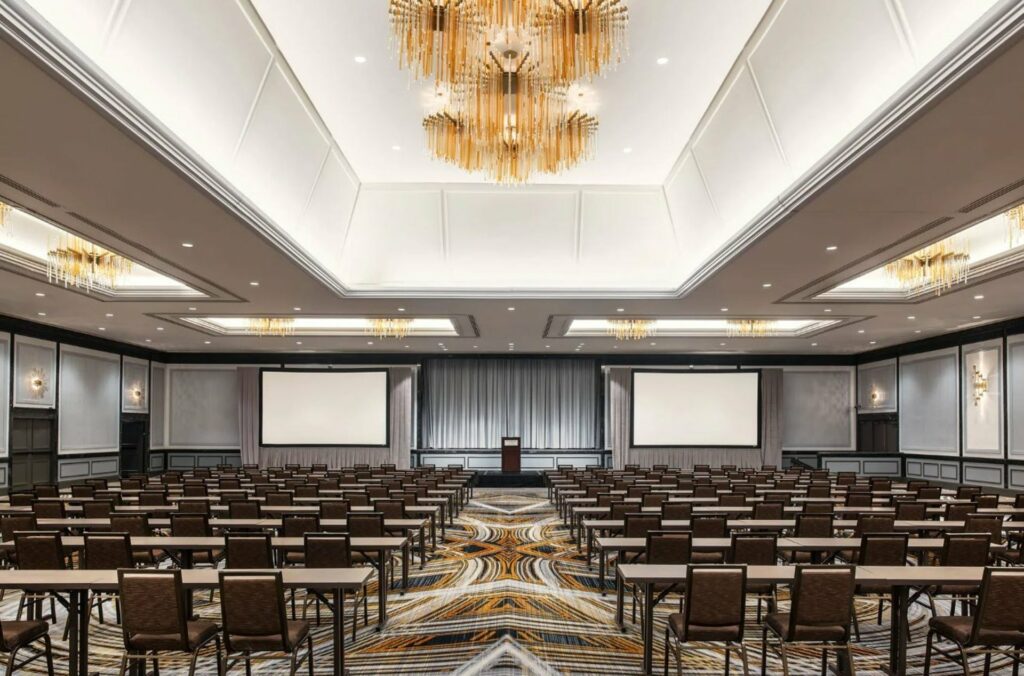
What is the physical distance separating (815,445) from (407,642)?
2078 cm

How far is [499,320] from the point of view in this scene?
54.3ft

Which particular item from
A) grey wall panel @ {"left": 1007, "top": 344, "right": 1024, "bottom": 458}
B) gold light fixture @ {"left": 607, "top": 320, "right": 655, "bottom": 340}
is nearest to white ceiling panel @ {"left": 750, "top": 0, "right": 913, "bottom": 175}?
gold light fixture @ {"left": 607, "top": 320, "right": 655, "bottom": 340}

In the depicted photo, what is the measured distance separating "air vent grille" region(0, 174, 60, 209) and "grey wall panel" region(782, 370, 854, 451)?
21.5m

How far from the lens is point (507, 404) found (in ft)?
80.2

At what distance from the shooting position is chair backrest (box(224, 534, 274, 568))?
620 cm

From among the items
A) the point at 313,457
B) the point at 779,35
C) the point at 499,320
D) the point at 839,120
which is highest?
the point at 779,35

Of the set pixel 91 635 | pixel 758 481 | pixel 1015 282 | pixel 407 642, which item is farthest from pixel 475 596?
pixel 1015 282

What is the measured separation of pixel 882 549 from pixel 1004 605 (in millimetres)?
1514

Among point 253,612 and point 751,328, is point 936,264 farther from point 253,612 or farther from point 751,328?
point 253,612

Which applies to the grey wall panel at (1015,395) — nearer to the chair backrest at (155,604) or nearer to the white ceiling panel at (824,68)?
the white ceiling panel at (824,68)

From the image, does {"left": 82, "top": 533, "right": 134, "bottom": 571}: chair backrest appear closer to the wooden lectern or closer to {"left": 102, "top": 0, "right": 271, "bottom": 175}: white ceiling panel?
{"left": 102, "top": 0, "right": 271, "bottom": 175}: white ceiling panel

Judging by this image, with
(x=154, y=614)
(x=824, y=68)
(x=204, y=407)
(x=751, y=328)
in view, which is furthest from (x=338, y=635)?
(x=204, y=407)

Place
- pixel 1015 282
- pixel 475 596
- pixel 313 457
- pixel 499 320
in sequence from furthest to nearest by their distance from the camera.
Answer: pixel 313 457
pixel 499 320
pixel 1015 282
pixel 475 596

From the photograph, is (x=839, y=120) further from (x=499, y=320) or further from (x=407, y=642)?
(x=499, y=320)
